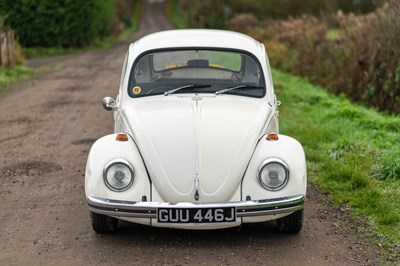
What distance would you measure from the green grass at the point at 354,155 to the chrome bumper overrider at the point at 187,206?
92 cm

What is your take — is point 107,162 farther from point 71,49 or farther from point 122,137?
point 71,49

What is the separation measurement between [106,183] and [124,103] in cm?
142

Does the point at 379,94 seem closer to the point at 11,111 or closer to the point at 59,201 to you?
the point at 11,111

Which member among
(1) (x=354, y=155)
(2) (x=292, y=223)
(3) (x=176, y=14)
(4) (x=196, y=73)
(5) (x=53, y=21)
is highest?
(4) (x=196, y=73)

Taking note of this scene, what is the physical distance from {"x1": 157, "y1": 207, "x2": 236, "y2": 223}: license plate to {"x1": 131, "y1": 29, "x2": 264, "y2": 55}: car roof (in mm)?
2333

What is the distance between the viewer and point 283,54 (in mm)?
20812

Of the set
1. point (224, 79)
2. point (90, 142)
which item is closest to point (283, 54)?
point (90, 142)

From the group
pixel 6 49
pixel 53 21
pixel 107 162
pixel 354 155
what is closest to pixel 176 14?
pixel 53 21

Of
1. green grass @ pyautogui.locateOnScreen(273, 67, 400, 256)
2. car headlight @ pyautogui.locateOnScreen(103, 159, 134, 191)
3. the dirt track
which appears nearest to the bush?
green grass @ pyautogui.locateOnScreen(273, 67, 400, 256)

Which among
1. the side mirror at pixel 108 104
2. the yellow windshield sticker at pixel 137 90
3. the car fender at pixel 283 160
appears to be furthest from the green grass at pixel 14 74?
the car fender at pixel 283 160

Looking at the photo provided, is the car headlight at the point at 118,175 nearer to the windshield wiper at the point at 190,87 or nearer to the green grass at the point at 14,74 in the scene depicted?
the windshield wiper at the point at 190,87

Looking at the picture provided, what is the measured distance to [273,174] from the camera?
5488 millimetres

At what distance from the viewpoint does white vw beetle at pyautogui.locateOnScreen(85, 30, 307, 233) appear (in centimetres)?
531

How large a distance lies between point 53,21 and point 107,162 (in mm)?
25112
